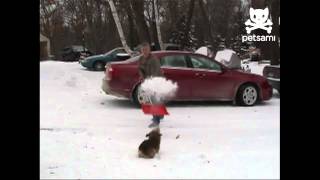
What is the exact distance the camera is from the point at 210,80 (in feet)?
42.9

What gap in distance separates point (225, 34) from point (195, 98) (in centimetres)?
1688

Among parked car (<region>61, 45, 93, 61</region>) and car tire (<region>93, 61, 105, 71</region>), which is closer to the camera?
car tire (<region>93, 61, 105, 71</region>)

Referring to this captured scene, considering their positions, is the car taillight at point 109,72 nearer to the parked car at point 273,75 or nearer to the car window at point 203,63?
the car window at point 203,63

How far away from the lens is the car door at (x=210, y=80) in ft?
42.7

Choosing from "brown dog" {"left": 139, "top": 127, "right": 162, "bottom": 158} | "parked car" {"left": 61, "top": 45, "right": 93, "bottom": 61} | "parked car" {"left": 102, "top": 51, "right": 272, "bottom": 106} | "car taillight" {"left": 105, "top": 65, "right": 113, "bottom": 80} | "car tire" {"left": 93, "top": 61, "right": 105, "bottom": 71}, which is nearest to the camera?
"brown dog" {"left": 139, "top": 127, "right": 162, "bottom": 158}

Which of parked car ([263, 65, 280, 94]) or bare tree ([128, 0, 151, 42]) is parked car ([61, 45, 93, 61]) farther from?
parked car ([263, 65, 280, 94])

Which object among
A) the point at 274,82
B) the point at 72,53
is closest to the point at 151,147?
the point at 274,82

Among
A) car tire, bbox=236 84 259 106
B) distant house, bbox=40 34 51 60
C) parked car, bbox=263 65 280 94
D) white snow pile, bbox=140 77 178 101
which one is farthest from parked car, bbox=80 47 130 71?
white snow pile, bbox=140 77 178 101

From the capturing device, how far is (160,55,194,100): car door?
12875 mm

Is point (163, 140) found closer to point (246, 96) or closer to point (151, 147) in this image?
point (151, 147)

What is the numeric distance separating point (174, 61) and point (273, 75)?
300cm

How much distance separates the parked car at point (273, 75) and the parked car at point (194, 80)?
1.01m
